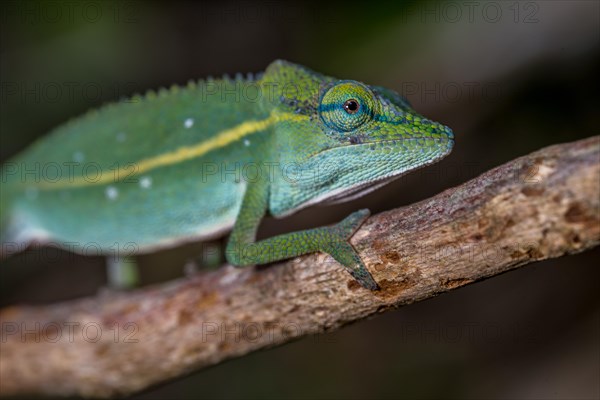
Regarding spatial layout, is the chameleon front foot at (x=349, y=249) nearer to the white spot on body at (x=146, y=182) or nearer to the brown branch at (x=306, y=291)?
the brown branch at (x=306, y=291)

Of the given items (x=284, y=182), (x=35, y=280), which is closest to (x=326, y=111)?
(x=284, y=182)

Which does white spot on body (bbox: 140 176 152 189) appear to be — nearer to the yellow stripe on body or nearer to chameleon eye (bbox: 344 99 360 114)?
the yellow stripe on body

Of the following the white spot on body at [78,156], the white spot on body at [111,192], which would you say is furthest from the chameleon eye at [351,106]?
the white spot on body at [78,156]

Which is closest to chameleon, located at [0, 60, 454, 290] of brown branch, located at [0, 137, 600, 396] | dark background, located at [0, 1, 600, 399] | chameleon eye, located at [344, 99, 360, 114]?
chameleon eye, located at [344, 99, 360, 114]

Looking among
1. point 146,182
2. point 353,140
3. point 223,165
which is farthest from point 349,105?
point 146,182

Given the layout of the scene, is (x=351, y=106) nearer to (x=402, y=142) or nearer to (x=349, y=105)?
(x=349, y=105)
